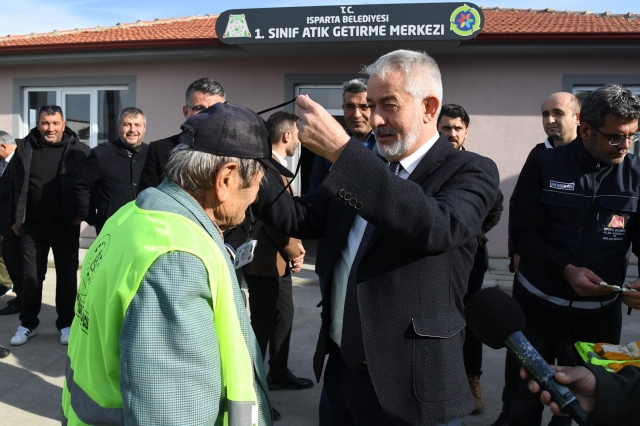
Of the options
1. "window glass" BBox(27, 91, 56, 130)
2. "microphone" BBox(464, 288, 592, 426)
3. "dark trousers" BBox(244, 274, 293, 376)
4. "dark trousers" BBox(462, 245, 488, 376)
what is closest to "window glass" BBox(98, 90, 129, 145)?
"window glass" BBox(27, 91, 56, 130)

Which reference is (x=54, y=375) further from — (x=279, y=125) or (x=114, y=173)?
(x=279, y=125)

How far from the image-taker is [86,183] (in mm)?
4945

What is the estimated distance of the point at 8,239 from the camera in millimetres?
5801

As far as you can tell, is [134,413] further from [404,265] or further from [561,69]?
[561,69]

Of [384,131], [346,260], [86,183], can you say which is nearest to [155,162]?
[86,183]

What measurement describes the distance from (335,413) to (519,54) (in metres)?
7.01

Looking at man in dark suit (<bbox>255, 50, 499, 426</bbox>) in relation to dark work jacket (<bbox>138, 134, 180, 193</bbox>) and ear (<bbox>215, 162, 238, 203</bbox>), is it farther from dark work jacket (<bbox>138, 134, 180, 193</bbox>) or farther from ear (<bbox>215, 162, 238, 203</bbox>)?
dark work jacket (<bbox>138, 134, 180, 193</bbox>)

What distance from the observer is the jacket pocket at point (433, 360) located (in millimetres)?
1671

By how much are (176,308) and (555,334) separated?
2459 mm

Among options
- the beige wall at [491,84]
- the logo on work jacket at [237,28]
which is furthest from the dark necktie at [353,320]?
the beige wall at [491,84]

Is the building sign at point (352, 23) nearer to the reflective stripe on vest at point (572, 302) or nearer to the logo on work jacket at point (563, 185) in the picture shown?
the logo on work jacket at point (563, 185)

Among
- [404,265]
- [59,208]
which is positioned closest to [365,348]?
[404,265]

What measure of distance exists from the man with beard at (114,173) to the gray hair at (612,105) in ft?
12.4

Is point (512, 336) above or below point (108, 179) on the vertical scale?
below
